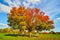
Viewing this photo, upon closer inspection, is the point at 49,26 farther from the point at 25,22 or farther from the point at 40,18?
the point at 25,22

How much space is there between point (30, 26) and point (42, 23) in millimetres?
2933

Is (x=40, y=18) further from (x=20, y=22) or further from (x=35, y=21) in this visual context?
(x=20, y=22)

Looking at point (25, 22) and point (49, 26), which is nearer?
point (25, 22)

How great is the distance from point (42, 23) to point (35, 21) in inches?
75.2

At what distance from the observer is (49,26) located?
117 feet

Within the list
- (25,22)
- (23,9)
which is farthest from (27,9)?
(25,22)

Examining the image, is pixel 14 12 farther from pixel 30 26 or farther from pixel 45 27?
pixel 45 27

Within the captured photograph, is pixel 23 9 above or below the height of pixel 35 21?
above

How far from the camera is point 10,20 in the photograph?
33531 millimetres

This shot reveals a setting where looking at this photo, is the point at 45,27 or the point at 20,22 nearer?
the point at 20,22

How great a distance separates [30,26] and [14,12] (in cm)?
489

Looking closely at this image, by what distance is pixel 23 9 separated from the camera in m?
33.6

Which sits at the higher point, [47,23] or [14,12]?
[14,12]

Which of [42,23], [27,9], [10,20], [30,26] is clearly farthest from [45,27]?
[10,20]
